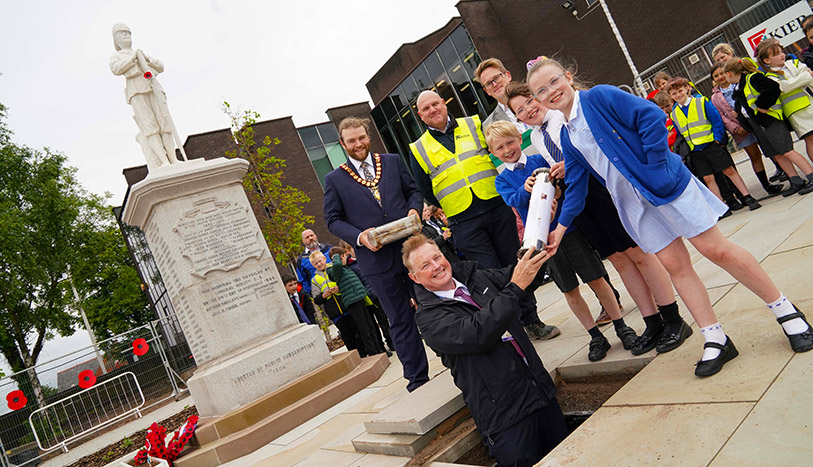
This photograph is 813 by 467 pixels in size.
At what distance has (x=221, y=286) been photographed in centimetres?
589

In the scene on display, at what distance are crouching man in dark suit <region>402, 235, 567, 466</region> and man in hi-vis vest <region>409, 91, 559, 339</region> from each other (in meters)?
1.30

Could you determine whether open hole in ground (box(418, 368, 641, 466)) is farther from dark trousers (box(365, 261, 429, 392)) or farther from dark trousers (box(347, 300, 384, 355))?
dark trousers (box(347, 300, 384, 355))

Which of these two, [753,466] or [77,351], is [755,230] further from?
[77,351]

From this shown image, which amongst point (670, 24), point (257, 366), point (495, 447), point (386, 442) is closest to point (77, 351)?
point (257, 366)

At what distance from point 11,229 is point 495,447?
24657 mm

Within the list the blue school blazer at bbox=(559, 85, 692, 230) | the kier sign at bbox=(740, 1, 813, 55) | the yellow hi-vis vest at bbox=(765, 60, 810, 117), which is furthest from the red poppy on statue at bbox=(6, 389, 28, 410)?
the kier sign at bbox=(740, 1, 813, 55)

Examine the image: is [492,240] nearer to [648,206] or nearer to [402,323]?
[402,323]

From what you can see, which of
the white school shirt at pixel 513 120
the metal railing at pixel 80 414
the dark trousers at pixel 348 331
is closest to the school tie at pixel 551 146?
the white school shirt at pixel 513 120

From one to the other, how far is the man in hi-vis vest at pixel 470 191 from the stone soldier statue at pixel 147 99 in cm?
437

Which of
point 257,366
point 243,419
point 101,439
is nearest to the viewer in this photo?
point 243,419

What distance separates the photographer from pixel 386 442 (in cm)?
299

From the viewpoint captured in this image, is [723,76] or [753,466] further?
[723,76]

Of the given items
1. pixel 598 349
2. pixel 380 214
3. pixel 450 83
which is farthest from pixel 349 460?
pixel 450 83

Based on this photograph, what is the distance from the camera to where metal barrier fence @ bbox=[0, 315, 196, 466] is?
1091cm
